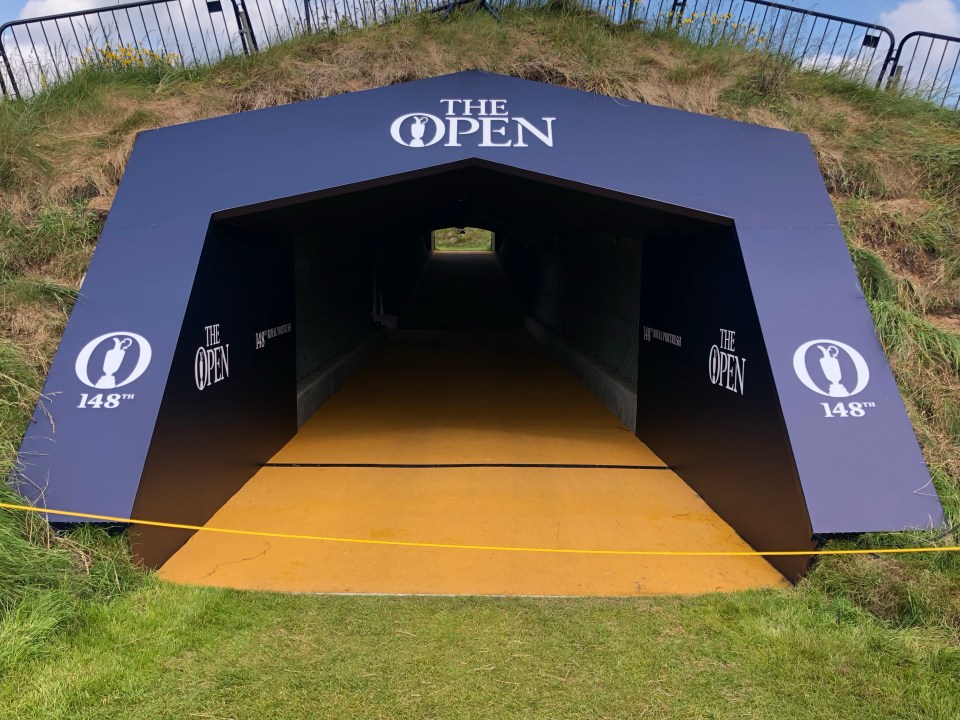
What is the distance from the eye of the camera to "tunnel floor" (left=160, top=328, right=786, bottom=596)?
4.54m

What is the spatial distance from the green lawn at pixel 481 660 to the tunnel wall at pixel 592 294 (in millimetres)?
5248

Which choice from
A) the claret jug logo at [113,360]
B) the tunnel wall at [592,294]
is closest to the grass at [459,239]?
the tunnel wall at [592,294]

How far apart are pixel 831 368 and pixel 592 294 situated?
288 inches

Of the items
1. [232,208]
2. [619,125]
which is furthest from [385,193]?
[619,125]

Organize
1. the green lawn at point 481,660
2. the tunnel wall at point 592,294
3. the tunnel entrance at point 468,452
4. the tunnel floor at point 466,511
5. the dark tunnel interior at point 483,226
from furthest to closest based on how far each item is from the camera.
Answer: the tunnel wall at point 592,294 → the dark tunnel interior at point 483,226 → the tunnel entrance at point 468,452 → the tunnel floor at point 466,511 → the green lawn at point 481,660

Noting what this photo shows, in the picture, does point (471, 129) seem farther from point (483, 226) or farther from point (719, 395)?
point (483, 226)

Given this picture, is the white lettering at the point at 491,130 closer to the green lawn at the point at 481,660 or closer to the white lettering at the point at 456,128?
the white lettering at the point at 456,128

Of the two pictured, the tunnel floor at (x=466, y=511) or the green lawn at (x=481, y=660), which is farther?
the tunnel floor at (x=466, y=511)

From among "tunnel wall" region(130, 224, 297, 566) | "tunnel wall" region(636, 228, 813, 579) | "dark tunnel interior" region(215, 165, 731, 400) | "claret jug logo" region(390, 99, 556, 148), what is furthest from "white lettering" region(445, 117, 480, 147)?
"tunnel wall" region(636, 228, 813, 579)

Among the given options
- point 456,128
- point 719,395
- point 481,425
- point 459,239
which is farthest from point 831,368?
point 459,239

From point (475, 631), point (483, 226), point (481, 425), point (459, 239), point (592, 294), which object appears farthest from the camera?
point (459, 239)

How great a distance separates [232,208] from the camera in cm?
552

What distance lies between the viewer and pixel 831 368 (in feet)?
16.1

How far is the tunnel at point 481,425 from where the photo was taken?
4551mm
